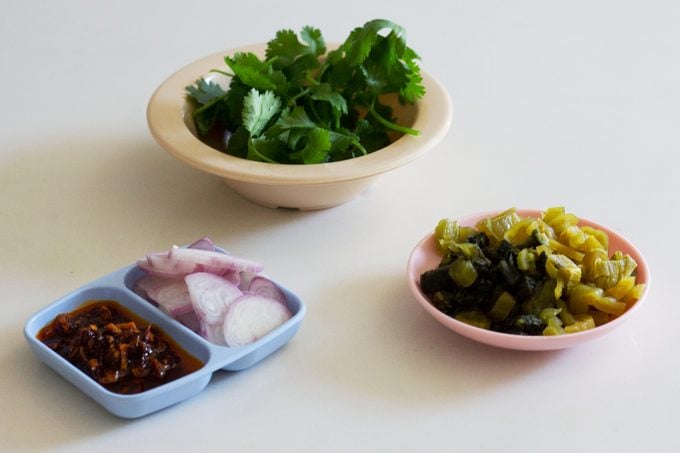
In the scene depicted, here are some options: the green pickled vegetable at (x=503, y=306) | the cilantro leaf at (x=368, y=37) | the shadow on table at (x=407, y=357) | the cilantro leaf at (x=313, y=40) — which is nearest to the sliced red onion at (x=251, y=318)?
the shadow on table at (x=407, y=357)

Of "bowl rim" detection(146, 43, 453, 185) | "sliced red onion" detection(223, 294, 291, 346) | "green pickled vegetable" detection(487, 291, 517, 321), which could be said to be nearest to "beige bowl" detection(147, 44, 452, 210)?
"bowl rim" detection(146, 43, 453, 185)

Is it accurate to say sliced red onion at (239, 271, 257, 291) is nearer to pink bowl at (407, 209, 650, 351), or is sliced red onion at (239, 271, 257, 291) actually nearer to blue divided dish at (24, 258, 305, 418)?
blue divided dish at (24, 258, 305, 418)

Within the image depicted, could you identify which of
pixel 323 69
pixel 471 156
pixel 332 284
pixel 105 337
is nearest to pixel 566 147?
pixel 471 156

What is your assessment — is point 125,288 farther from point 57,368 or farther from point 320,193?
point 320,193

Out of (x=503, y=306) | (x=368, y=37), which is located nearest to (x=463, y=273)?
(x=503, y=306)

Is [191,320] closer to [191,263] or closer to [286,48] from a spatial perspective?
[191,263]

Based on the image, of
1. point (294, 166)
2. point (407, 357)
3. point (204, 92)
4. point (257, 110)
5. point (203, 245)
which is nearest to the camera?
point (407, 357)
